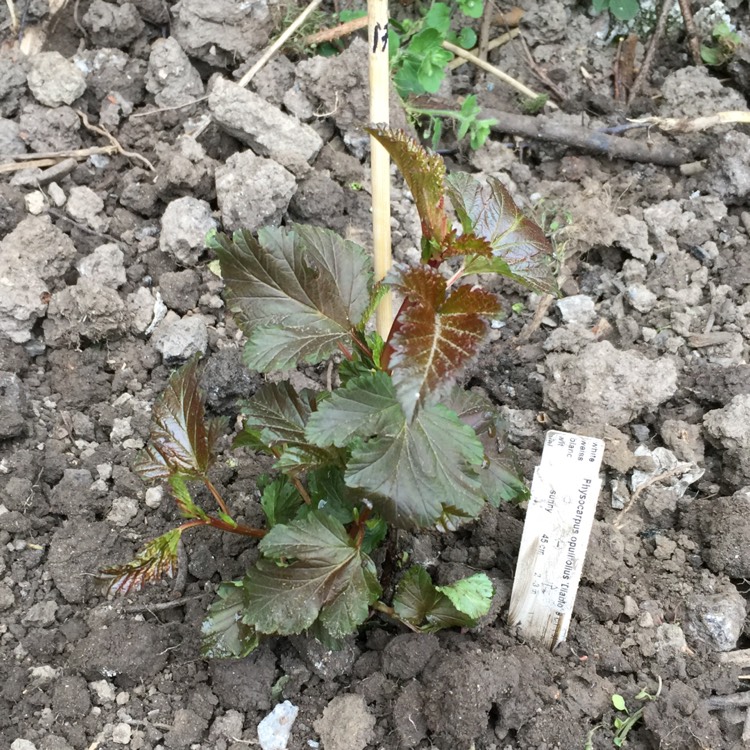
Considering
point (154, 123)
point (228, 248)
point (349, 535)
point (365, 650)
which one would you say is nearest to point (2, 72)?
point (154, 123)

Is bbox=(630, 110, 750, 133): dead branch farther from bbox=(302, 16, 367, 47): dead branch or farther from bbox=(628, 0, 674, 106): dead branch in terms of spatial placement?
bbox=(302, 16, 367, 47): dead branch

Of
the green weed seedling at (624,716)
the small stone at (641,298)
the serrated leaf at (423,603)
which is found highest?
the small stone at (641,298)

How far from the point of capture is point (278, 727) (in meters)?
1.90

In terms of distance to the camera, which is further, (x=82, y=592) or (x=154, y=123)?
(x=154, y=123)

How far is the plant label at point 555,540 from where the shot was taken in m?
2.00

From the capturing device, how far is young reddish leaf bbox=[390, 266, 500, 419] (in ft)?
4.31

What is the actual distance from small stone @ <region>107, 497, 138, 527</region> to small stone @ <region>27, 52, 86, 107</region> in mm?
1514

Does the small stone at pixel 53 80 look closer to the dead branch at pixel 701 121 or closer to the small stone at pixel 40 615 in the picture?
the small stone at pixel 40 615

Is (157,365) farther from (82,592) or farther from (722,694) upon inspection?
(722,694)

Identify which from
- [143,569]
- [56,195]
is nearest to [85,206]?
[56,195]

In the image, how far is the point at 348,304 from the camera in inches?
67.6

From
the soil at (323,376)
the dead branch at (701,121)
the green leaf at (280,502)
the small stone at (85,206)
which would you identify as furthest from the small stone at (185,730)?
the dead branch at (701,121)

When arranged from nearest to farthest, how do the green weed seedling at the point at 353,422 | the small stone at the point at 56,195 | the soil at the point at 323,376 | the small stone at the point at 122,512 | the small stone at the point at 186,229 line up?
the green weed seedling at the point at 353,422 → the soil at the point at 323,376 → the small stone at the point at 122,512 → the small stone at the point at 186,229 → the small stone at the point at 56,195

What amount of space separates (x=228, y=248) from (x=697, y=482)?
1.54 meters
